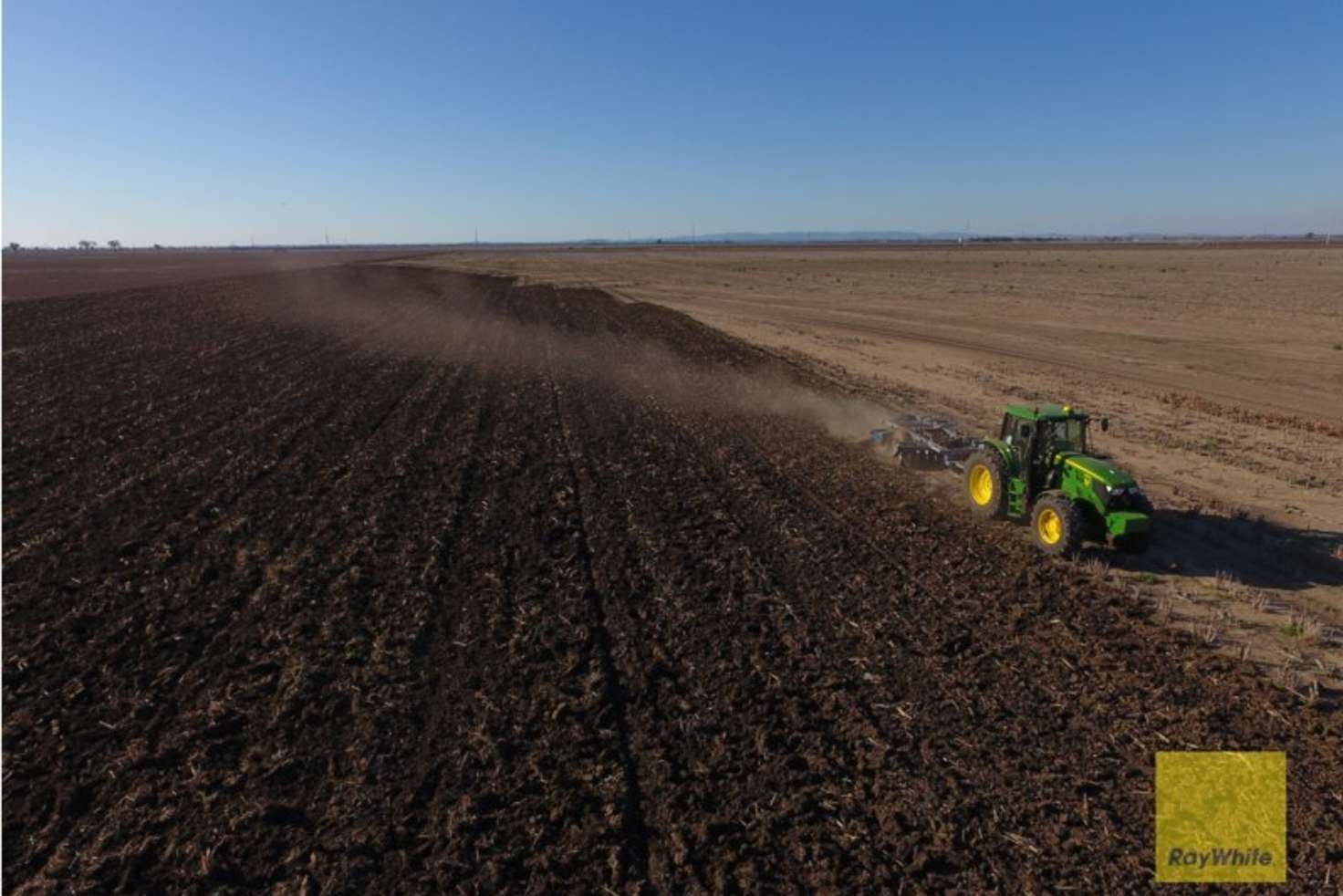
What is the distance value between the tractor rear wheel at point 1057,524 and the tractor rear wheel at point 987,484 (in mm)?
751

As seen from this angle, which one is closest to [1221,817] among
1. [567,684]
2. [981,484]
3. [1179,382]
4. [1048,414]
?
[567,684]

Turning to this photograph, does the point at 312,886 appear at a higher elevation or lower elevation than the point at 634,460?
lower

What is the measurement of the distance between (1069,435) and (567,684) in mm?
7929

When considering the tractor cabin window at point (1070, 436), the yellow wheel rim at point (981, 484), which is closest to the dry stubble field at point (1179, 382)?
the yellow wheel rim at point (981, 484)

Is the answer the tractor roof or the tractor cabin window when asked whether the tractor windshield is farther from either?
the tractor roof

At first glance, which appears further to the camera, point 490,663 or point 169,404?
point 169,404

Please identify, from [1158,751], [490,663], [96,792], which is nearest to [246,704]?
[96,792]

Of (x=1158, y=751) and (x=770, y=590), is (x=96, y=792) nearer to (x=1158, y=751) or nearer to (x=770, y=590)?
(x=770, y=590)

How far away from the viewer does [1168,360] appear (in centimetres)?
2627

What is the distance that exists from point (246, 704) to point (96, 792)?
48.6 inches

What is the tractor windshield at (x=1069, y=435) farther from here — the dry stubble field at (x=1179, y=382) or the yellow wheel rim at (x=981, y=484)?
the dry stubble field at (x=1179, y=382)

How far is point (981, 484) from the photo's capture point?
11.9 metres

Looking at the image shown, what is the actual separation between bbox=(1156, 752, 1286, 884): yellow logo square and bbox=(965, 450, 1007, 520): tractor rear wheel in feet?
17.4

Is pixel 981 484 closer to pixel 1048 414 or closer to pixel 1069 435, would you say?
pixel 1069 435
